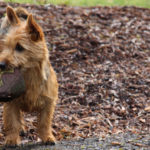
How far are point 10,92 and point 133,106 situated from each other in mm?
3002

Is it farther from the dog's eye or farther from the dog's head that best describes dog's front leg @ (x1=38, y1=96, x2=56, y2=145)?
the dog's eye

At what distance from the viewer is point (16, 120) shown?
467 centimetres

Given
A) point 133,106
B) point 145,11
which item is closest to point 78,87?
point 133,106

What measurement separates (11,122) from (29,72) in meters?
0.76

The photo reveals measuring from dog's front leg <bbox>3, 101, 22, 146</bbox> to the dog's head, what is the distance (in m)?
0.73

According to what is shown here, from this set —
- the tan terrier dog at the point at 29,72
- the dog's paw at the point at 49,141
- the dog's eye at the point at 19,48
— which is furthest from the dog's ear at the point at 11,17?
the dog's paw at the point at 49,141

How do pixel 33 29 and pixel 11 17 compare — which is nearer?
pixel 33 29

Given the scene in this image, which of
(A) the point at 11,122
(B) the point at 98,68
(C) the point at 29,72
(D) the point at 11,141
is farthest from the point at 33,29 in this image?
(B) the point at 98,68

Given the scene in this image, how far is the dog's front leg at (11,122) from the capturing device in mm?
4625

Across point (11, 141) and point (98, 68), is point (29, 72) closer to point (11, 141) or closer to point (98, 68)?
point (11, 141)

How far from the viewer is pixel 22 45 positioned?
410 cm

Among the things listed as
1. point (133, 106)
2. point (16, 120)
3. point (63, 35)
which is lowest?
point (133, 106)

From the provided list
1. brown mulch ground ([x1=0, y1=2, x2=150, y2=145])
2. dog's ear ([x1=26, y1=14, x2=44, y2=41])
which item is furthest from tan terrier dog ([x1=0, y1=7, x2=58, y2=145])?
brown mulch ground ([x1=0, y1=2, x2=150, y2=145])

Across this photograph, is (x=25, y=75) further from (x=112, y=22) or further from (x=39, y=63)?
(x=112, y=22)
